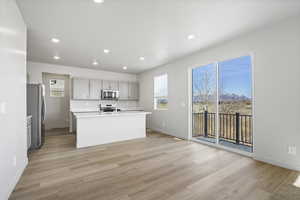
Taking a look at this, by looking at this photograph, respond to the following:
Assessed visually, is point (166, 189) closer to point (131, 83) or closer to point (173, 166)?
point (173, 166)

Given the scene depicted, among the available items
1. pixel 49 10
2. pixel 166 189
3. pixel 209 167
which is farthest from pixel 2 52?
pixel 209 167

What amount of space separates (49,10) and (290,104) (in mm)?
4206

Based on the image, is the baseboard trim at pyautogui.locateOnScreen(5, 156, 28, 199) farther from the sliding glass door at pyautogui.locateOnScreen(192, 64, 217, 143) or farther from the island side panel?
the sliding glass door at pyautogui.locateOnScreen(192, 64, 217, 143)

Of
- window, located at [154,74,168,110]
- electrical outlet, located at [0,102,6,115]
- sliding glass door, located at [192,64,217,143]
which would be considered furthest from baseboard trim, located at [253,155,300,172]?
electrical outlet, located at [0,102,6,115]

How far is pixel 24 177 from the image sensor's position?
7.02 feet

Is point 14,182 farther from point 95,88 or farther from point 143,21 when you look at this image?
point 95,88

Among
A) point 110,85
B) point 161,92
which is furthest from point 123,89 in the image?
point 161,92

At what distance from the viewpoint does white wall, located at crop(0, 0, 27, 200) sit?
1538mm

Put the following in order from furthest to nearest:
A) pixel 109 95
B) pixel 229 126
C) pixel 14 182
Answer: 1. pixel 109 95
2. pixel 229 126
3. pixel 14 182

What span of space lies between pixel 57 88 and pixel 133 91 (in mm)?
3413

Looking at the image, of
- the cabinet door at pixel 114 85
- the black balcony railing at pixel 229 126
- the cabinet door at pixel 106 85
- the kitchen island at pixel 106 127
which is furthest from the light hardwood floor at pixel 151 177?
the cabinet door at pixel 114 85

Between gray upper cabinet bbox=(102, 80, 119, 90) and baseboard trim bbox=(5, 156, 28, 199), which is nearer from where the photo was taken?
baseboard trim bbox=(5, 156, 28, 199)

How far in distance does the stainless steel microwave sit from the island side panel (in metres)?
2.00

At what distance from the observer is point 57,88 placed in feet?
20.5
